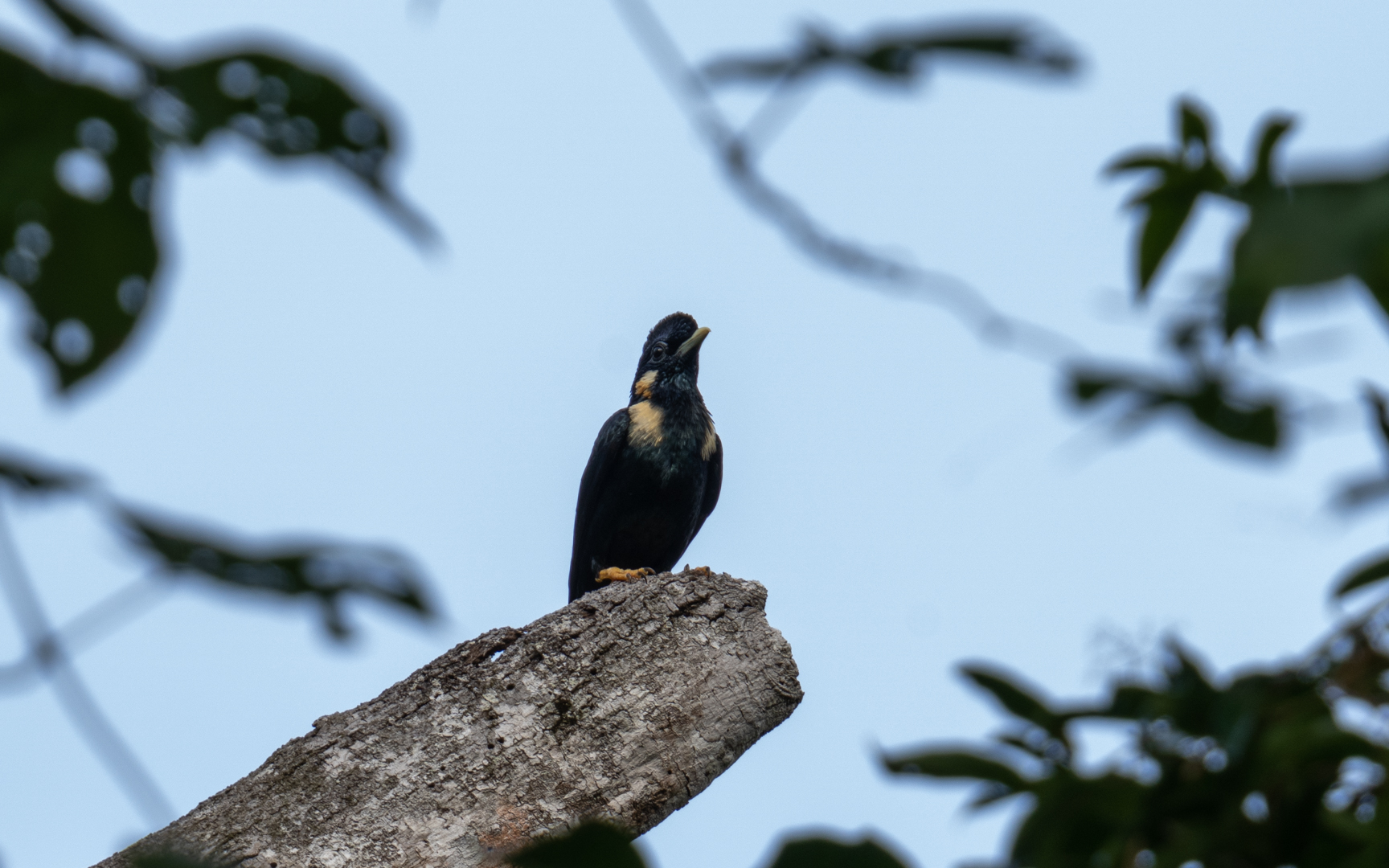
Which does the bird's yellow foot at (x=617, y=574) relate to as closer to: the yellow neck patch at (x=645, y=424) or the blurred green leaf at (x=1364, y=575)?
the yellow neck patch at (x=645, y=424)

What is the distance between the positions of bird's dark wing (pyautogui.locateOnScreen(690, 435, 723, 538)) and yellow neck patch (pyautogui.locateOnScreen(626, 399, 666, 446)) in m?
0.41

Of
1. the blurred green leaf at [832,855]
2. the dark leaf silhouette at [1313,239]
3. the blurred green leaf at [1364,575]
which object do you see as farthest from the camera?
the blurred green leaf at [1364,575]

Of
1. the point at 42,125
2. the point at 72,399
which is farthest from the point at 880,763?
the point at 42,125

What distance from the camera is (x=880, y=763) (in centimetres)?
136

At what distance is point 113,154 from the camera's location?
0.94 m

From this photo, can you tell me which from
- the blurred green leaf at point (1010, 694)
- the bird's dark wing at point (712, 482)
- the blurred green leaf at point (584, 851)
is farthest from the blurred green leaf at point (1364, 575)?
the bird's dark wing at point (712, 482)

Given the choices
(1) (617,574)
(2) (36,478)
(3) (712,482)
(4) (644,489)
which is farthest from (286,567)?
(3) (712,482)

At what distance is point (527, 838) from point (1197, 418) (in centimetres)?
305

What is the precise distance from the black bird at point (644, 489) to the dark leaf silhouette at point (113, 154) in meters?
5.34

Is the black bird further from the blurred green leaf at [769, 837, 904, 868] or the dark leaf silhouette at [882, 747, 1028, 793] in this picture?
the blurred green leaf at [769, 837, 904, 868]

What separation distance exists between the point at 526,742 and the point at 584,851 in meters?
2.86

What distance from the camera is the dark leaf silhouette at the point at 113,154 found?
911 millimetres

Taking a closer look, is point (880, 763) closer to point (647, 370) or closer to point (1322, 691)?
point (1322, 691)

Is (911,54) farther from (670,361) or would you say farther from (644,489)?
(670,361)
